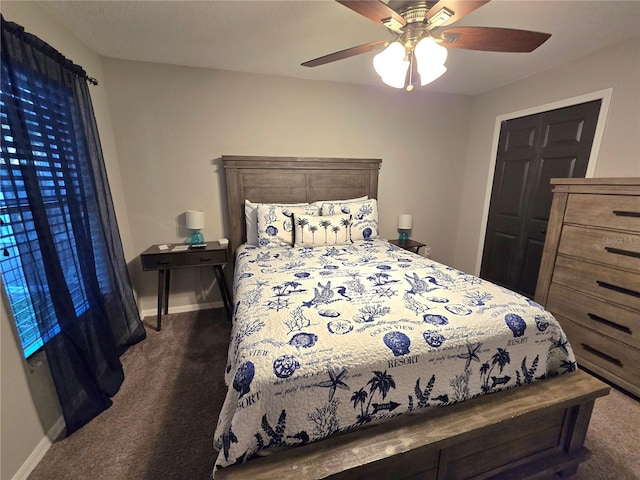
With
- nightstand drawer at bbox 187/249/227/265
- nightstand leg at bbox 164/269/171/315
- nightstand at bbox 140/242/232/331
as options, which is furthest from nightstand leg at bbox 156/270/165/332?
nightstand drawer at bbox 187/249/227/265

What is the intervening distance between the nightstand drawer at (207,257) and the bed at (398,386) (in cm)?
105

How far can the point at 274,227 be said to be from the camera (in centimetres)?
248

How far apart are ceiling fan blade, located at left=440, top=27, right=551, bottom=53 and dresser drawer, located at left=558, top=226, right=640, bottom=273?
1.23 m

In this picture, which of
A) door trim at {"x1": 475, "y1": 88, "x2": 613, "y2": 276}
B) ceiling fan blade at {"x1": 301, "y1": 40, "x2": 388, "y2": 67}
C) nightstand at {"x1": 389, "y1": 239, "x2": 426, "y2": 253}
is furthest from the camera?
nightstand at {"x1": 389, "y1": 239, "x2": 426, "y2": 253}

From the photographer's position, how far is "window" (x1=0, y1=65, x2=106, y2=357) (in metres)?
1.24

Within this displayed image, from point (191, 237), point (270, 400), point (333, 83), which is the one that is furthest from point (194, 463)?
point (333, 83)

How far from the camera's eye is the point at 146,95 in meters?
2.42

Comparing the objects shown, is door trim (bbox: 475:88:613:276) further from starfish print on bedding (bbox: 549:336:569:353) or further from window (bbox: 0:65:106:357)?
window (bbox: 0:65:106:357)

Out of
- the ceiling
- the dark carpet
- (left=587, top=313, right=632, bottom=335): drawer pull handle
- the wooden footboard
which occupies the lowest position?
the dark carpet

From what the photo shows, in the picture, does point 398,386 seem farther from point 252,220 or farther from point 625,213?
point 252,220

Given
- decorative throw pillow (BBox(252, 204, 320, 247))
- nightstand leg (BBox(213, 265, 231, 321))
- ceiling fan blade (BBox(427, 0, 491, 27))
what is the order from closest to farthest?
ceiling fan blade (BBox(427, 0, 491, 27)) → decorative throw pillow (BBox(252, 204, 320, 247)) → nightstand leg (BBox(213, 265, 231, 321))

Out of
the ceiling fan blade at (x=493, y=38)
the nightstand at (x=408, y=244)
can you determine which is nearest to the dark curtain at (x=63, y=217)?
the ceiling fan blade at (x=493, y=38)

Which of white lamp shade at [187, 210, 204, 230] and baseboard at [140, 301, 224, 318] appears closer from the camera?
white lamp shade at [187, 210, 204, 230]

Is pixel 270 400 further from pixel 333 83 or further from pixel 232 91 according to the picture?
pixel 333 83
